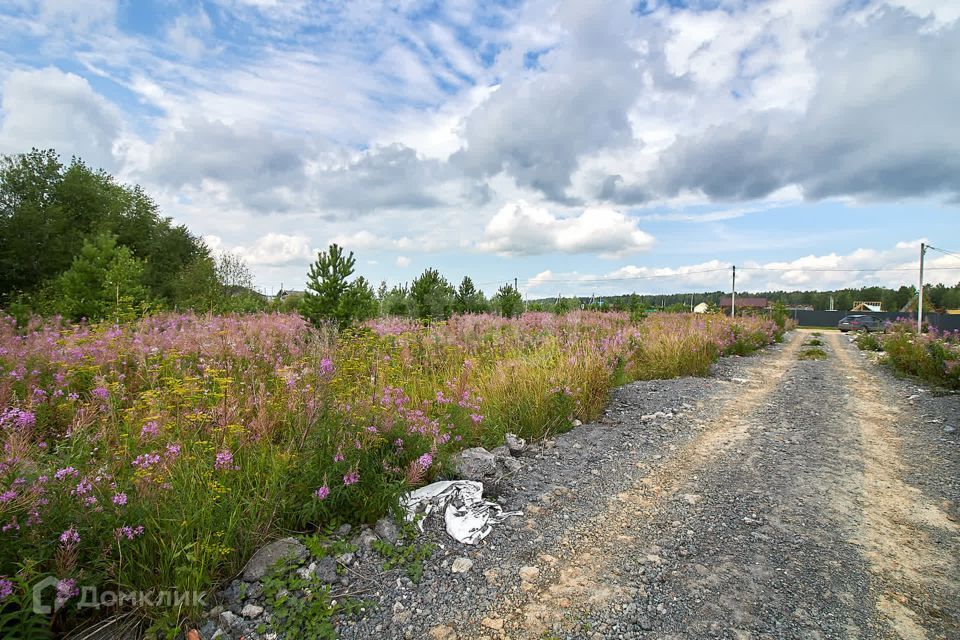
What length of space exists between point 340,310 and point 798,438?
8542 mm

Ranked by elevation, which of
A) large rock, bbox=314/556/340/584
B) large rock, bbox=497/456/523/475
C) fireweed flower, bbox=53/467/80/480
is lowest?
large rock, bbox=314/556/340/584

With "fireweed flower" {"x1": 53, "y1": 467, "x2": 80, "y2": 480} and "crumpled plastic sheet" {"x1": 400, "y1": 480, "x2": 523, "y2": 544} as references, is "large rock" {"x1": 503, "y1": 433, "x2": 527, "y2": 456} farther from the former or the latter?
"fireweed flower" {"x1": 53, "y1": 467, "x2": 80, "y2": 480}

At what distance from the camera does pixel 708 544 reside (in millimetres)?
3029

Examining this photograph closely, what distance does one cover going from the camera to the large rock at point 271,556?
2447mm

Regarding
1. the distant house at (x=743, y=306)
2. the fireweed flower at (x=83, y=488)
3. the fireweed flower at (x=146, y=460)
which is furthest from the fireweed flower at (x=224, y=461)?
the distant house at (x=743, y=306)

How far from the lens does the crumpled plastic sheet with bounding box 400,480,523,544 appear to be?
10.2 ft

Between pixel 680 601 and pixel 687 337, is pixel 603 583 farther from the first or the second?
pixel 687 337

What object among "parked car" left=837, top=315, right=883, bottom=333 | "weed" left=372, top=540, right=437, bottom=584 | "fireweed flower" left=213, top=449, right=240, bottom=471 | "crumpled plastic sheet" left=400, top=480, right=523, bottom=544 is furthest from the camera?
"parked car" left=837, top=315, right=883, bottom=333

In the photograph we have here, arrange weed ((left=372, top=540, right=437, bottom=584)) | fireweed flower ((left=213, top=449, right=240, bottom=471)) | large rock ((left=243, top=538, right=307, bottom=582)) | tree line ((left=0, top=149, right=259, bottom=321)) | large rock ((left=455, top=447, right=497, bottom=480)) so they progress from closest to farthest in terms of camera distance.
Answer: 1. large rock ((left=243, top=538, right=307, bottom=582))
2. fireweed flower ((left=213, top=449, right=240, bottom=471))
3. weed ((left=372, top=540, right=437, bottom=584))
4. large rock ((left=455, top=447, right=497, bottom=480))
5. tree line ((left=0, top=149, right=259, bottom=321))

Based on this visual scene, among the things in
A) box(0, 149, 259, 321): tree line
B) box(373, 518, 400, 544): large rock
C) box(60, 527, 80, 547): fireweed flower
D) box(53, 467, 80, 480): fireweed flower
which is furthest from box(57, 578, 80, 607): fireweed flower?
box(0, 149, 259, 321): tree line

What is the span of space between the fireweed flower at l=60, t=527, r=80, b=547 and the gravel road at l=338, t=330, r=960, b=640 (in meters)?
1.31

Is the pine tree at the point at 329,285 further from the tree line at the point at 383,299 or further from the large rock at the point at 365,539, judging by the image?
the large rock at the point at 365,539

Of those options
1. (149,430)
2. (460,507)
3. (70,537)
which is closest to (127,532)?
(70,537)

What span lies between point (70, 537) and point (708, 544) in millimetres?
3669
